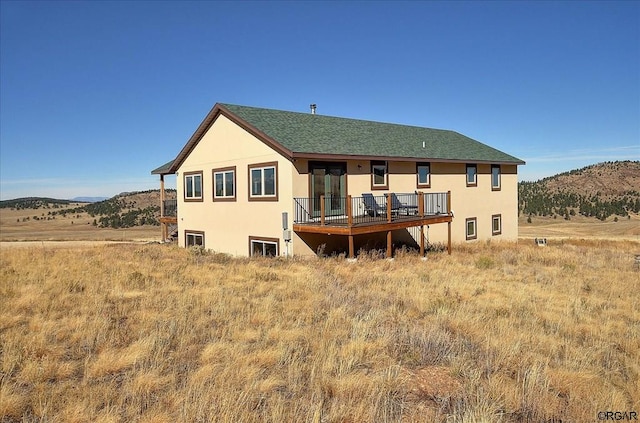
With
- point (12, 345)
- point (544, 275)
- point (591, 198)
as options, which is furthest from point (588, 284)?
point (591, 198)

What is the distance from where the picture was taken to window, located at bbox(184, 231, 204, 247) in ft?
69.8

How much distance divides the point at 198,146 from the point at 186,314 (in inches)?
551

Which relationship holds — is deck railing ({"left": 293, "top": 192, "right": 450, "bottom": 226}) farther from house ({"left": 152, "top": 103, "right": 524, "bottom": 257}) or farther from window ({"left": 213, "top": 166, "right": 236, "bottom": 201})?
window ({"left": 213, "top": 166, "right": 236, "bottom": 201})

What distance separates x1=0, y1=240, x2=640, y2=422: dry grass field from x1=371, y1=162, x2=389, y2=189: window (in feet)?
23.3

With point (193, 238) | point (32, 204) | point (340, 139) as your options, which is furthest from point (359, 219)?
point (32, 204)

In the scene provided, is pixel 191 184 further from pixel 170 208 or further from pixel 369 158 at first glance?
pixel 369 158

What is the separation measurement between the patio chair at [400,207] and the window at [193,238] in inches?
369

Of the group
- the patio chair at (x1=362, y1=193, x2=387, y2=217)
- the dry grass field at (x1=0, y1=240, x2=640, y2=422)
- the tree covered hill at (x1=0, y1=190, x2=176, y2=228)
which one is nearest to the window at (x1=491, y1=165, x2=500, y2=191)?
the patio chair at (x1=362, y1=193, x2=387, y2=217)

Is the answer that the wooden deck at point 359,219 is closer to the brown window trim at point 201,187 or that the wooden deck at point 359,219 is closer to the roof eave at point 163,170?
the brown window trim at point 201,187

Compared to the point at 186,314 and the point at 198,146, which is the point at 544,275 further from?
the point at 198,146

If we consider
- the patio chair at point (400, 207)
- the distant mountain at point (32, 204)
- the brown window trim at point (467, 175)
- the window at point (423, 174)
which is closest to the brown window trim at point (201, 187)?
the patio chair at point (400, 207)

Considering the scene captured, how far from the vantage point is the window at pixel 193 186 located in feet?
69.5

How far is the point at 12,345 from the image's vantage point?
6262 millimetres

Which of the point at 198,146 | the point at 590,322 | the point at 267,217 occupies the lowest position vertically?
the point at 590,322
